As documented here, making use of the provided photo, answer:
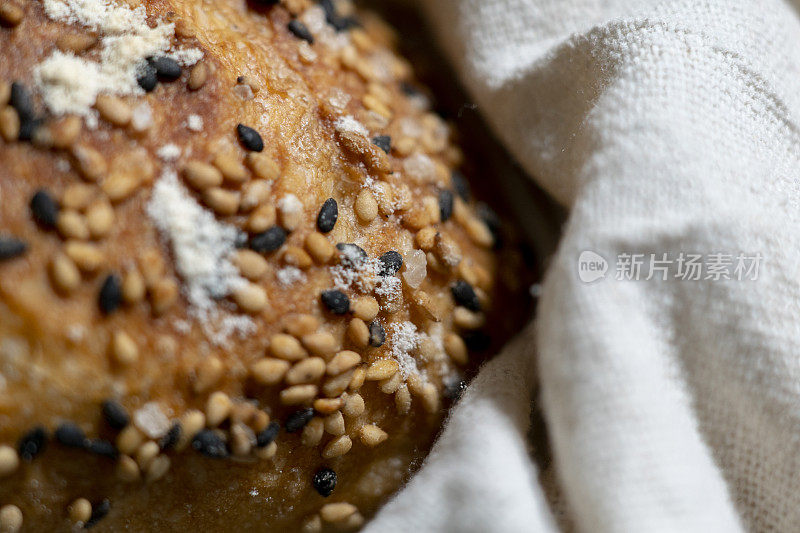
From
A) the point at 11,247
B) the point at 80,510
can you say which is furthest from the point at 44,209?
the point at 80,510

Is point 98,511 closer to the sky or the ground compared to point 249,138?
closer to the ground

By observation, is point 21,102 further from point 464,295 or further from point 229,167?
point 464,295

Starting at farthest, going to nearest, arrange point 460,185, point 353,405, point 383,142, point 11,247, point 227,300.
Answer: point 460,185 < point 383,142 < point 353,405 < point 227,300 < point 11,247

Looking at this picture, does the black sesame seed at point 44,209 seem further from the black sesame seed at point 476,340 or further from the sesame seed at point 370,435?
the black sesame seed at point 476,340

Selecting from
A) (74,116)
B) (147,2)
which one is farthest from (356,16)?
(74,116)

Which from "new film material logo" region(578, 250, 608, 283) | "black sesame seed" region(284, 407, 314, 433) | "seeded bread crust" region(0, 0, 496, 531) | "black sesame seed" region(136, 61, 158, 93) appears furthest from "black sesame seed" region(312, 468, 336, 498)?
"black sesame seed" region(136, 61, 158, 93)

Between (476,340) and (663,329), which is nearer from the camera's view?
(663,329)

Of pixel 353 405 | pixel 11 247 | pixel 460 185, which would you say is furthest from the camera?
pixel 460 185

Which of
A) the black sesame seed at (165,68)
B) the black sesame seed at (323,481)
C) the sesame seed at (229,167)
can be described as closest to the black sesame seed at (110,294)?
the sesame seed at (229,167)
